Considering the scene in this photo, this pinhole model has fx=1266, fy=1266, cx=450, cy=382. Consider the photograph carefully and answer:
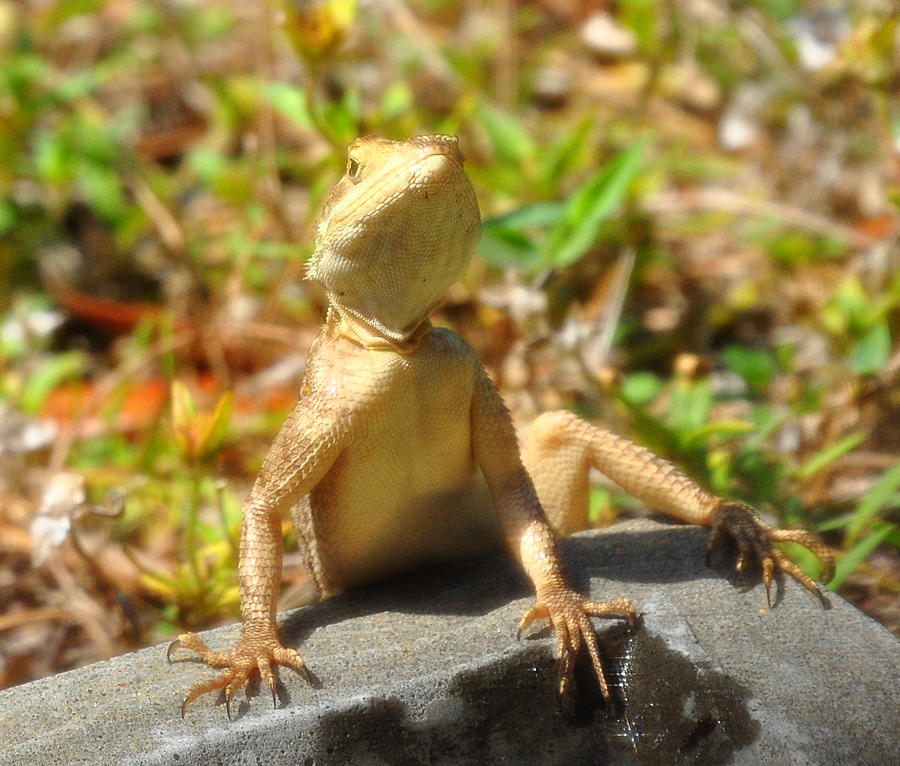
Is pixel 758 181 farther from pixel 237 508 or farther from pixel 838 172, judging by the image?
pixel 237 508

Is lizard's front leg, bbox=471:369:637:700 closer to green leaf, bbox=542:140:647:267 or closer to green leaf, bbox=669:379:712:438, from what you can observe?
green leaf, bbox=669:379:712:438

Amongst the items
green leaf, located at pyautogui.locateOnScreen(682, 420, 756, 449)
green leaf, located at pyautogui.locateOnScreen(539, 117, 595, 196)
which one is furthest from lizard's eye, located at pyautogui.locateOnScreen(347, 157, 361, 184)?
green leaf, located at pyautogui.locateOnScreen(539, 117, 595, 196)

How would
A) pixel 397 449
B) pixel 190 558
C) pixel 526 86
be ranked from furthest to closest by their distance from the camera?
pixel 526 86 → pixel 190 558 → pixel 397 449

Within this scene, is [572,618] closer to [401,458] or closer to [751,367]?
[401,458]

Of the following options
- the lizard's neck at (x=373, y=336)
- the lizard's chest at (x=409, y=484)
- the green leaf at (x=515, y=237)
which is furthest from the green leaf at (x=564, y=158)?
the lizard's neck at (x=373, y=336)

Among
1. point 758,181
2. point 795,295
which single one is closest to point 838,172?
point 758,181

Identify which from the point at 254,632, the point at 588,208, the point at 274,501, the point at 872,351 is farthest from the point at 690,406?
the point at 254,632
